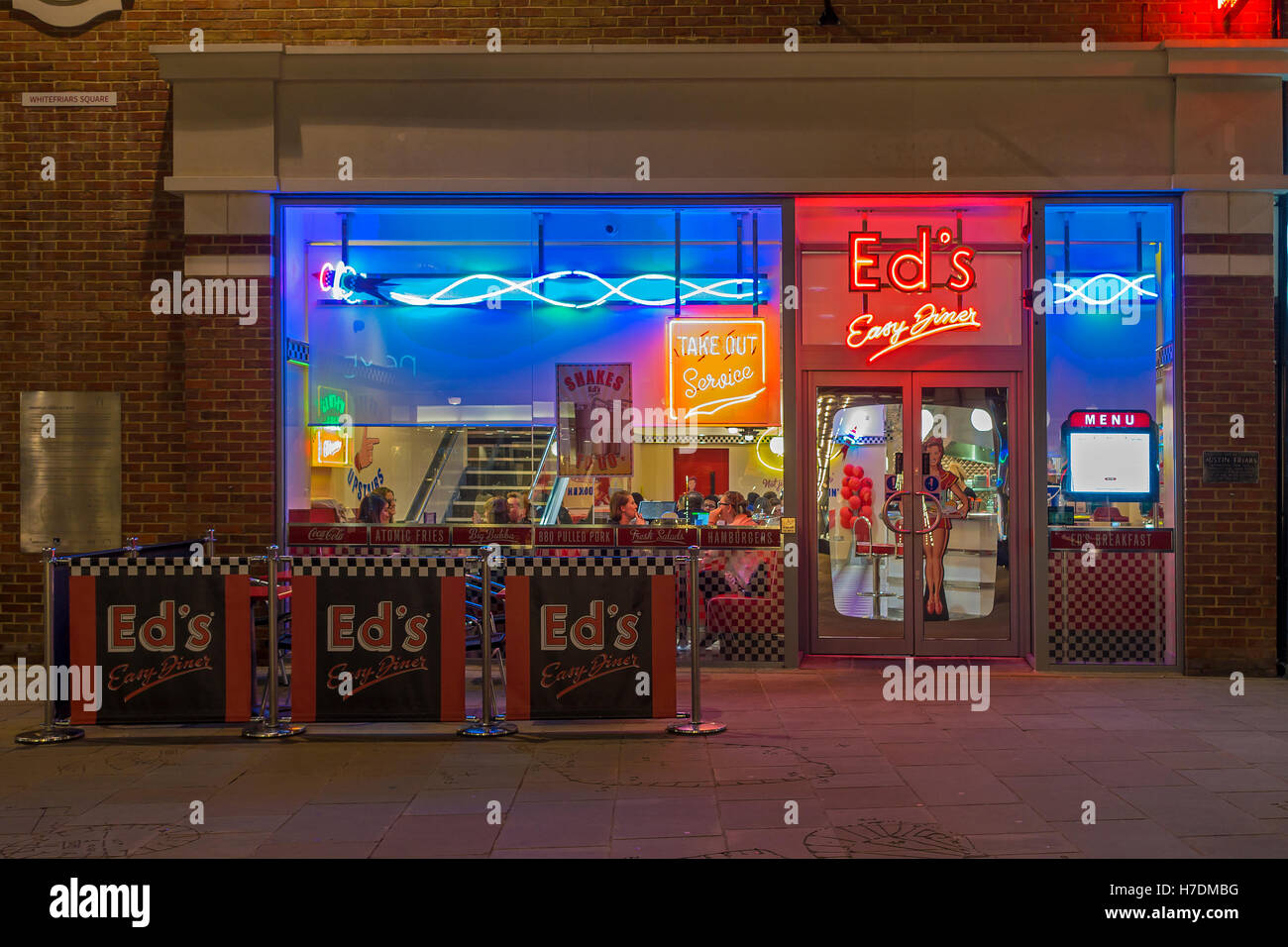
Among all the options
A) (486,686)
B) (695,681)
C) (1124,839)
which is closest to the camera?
(1124,839)

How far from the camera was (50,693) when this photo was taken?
731 centimetres

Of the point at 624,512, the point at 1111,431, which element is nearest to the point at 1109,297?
the point at 1111,431

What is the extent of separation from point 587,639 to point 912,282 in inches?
186

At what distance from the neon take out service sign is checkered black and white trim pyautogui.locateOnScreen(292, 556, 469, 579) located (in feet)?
15.2

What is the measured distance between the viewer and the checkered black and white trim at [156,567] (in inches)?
286

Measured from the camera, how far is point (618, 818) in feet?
18.4

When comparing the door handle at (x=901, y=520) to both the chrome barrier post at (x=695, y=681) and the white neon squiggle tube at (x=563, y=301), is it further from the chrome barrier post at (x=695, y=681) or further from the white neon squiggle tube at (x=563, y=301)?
the chrome barrier post at (x=695, y=681)

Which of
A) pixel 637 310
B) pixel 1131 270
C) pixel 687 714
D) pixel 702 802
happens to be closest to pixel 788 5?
pixel 637 310

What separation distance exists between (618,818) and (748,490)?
474 cm

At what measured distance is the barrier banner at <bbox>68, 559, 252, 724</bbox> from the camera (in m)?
7.26

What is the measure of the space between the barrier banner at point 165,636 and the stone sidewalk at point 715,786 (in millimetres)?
268

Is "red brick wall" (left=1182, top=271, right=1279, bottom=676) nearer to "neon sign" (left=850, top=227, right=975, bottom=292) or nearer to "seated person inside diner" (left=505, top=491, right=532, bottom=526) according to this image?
"neon sign" (left=850, top=227, right=975, bottom=292)

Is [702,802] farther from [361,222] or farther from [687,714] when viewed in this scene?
[361,222]

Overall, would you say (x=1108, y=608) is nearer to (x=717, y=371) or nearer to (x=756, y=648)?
(x=756, y=648)
